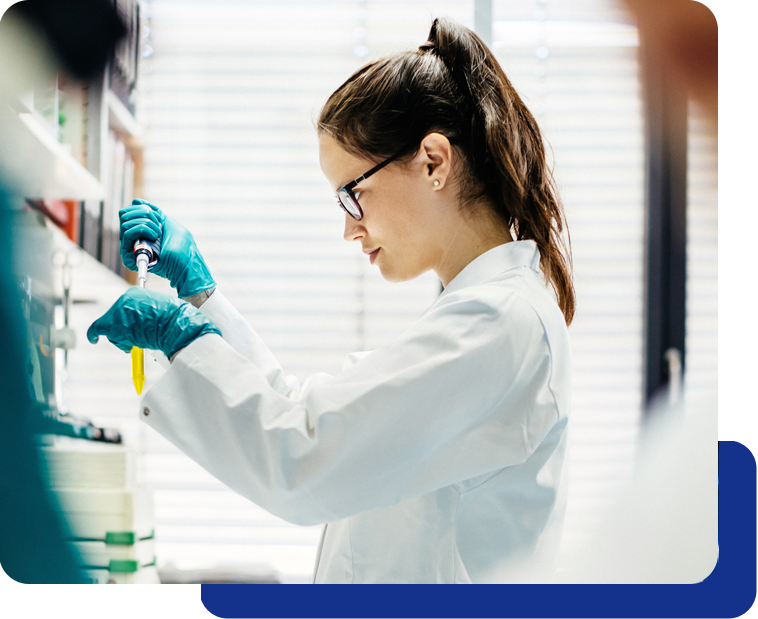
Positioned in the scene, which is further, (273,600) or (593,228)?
(593,228)

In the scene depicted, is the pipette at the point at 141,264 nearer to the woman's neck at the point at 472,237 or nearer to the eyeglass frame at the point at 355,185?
the eyeglass frame at the point at 355,185

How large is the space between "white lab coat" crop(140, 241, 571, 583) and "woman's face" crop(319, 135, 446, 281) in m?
0.13

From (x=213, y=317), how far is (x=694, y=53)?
1382 millimetres

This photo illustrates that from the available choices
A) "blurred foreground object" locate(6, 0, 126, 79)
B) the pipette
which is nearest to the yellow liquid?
the pipette

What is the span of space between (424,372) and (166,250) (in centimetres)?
60

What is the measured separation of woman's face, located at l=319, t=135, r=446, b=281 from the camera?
100cm

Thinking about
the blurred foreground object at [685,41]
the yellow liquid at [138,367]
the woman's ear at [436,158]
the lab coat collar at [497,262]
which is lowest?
the yellow liquid at [138,367]

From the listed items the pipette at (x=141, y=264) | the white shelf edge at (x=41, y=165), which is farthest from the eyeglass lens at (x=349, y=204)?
the white shelf edge at (x=41, y=165)

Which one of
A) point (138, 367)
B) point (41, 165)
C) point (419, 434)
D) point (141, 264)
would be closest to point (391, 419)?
point (419, 434)

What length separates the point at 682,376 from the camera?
1646 mm

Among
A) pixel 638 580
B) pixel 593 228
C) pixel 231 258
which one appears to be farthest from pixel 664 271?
pixel 231 258

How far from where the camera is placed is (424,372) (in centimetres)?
83

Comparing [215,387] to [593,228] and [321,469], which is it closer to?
[321,469]

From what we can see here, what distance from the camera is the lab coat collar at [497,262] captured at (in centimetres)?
97
